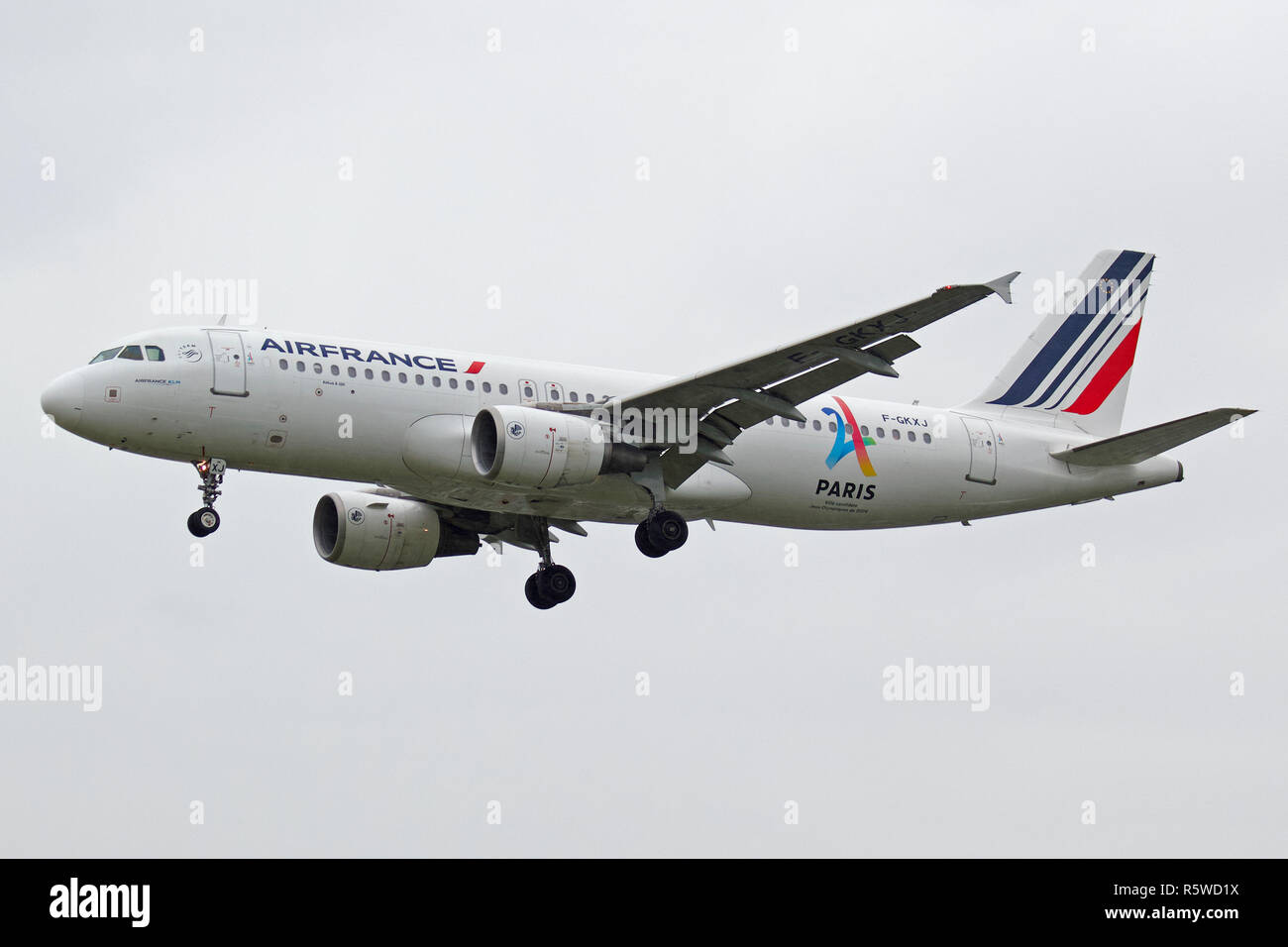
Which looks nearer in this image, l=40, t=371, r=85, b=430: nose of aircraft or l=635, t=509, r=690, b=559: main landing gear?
l=40, t=371, r=85, b=430: nose of aircraft

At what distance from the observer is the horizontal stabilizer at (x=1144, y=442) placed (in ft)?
129

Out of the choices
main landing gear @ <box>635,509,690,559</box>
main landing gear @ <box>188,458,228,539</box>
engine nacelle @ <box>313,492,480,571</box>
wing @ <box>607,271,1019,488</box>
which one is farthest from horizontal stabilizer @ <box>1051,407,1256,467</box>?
main landing gear @ <box>188,458,228,539</box>

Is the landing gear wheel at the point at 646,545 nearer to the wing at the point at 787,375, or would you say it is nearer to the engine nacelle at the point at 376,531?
the wing at the point at 787,375

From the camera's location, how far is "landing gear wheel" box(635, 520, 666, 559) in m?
39.6

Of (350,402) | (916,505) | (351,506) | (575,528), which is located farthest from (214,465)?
(916,505)

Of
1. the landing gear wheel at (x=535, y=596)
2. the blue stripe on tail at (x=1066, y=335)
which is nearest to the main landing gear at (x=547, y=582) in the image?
the landing gear wheel at (x=535, y=596)

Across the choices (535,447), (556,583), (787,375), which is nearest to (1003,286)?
(787,375)

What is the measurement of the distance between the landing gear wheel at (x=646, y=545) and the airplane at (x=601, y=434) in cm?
4

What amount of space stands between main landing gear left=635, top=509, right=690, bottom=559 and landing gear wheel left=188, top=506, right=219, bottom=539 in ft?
29.2

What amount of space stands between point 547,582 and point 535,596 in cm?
44

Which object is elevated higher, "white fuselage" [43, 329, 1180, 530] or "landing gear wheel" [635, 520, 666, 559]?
"white fuselage" [43, 329, 1180, 530]

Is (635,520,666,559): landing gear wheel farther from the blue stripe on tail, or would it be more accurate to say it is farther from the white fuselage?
the blue stripe on tail

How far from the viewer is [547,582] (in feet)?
144

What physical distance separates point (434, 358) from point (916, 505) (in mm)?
11891
